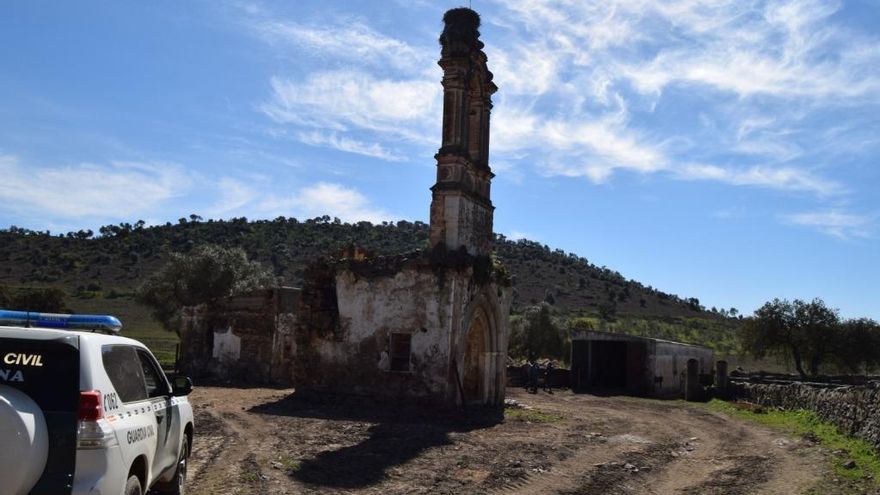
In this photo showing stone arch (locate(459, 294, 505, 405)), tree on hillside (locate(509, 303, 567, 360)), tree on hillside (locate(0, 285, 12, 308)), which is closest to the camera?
stone arch (locate(459, 294, 505, 405))

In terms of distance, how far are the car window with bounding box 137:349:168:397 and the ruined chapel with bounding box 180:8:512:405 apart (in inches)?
490

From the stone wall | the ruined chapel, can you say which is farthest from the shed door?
the ruined chapel

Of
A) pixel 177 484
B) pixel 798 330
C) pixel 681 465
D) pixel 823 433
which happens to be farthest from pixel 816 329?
pixel 177 484

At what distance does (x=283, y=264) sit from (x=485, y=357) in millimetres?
44346

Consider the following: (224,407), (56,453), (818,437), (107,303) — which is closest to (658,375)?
(818,437)

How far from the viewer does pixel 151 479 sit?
22.0 feet

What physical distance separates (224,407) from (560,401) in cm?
1252

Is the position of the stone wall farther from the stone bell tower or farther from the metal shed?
the stone bell tower

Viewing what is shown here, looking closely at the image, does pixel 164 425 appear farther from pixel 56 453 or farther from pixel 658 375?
pixel 658 375

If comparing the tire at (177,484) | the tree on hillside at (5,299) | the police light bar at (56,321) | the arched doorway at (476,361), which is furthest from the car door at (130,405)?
the tree on hillside at (5,299)

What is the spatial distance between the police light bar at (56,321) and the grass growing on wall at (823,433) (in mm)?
11196

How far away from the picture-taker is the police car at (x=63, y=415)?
496 cm

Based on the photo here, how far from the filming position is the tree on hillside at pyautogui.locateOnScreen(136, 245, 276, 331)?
127 feet

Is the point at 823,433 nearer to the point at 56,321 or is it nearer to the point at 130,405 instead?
the point at 130,405
